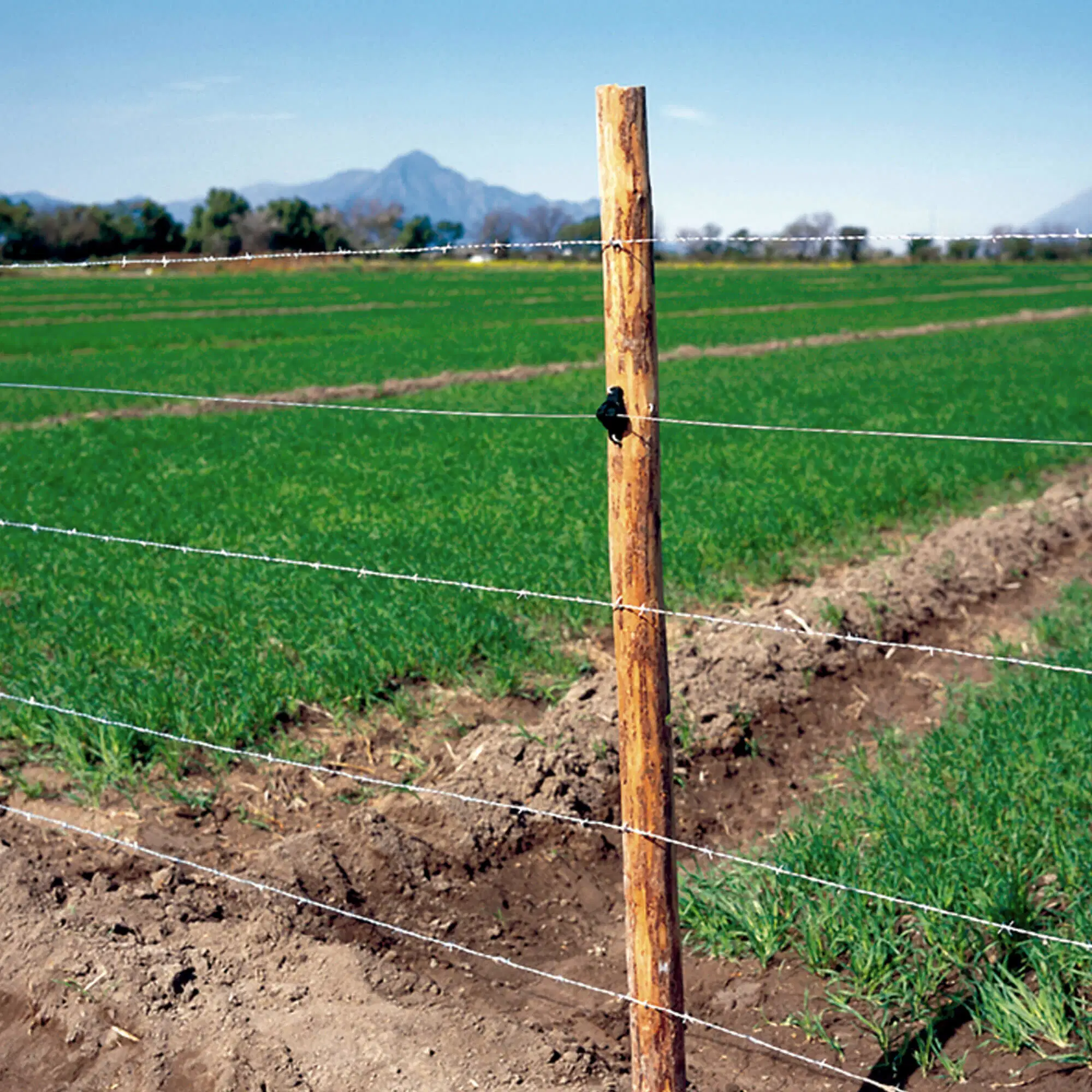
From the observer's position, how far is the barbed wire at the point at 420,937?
3.21m

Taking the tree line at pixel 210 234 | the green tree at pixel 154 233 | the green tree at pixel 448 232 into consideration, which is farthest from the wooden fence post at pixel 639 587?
the green tree at pixel 448 232

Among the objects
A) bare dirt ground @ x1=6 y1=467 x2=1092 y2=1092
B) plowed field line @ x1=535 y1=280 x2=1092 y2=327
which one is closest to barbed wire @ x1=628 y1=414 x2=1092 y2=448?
bare dirt ground @ x1=6 y1=467 x2=1092 y2=1092

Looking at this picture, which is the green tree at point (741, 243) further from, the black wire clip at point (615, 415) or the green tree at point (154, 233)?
the green tree at point (154, 233)

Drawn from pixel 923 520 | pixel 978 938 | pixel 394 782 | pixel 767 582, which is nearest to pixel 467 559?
pixel 767 582

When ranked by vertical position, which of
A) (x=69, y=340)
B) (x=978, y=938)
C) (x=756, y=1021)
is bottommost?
(x=756, y=1021)

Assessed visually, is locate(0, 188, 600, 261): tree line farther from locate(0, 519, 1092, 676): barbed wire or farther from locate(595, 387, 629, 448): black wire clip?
locate(595, 387, 629, 448): black wire clip

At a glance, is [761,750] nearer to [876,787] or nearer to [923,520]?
[876,787]

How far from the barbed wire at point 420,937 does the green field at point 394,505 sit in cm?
63

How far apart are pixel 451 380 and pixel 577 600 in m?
22.6

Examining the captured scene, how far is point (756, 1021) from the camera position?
3623mm

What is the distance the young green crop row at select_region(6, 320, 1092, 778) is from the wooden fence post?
3.11m

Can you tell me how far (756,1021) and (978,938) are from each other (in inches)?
29.6

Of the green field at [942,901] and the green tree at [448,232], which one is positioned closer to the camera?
the green field at [942,901]

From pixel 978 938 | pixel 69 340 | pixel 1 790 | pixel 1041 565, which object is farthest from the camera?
pixel 69 340
